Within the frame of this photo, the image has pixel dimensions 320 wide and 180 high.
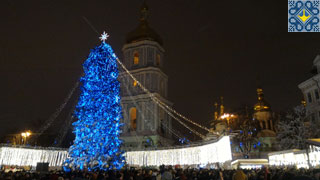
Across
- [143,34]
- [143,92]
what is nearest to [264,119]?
[143,92]

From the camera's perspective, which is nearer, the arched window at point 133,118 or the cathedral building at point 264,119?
the arched window at point 133,118

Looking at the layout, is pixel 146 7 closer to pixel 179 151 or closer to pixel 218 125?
pixel 218 125

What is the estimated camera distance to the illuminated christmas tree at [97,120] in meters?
17.0

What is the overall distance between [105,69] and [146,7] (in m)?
38.4

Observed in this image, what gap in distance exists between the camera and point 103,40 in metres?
20.7

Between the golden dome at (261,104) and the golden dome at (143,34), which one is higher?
the golden dome at (143,34)

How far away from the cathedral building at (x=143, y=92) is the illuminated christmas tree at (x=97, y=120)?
21.4 m

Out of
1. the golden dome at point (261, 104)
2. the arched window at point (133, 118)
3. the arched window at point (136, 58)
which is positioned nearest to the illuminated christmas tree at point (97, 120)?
the arched window at point (133, 118)

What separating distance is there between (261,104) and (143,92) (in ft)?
84.4

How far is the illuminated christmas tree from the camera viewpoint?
17.0 m

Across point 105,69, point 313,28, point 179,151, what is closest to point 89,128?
point 105,69

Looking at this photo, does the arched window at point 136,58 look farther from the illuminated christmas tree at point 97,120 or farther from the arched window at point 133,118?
the illuminated christmas tree at point 97,120

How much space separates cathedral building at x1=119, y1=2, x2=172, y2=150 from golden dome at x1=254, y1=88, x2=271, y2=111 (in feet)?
63.0

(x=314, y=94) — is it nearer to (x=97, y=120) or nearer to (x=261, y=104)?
(x=261, y=104)
